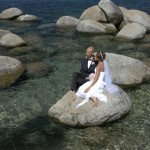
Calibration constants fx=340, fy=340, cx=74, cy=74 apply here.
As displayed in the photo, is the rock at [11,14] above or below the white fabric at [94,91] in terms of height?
below

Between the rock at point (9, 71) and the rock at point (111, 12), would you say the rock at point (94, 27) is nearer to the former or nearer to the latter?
the rock at point (111, 12)

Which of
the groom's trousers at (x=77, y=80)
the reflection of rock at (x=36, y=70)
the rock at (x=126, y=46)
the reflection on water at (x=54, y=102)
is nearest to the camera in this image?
the reflection on water at (x=54, y=102)

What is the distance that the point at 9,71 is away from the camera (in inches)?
683

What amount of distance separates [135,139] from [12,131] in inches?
169

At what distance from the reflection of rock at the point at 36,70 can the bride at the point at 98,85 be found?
4.85m

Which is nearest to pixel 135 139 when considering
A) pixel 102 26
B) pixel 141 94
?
pixel 141 94

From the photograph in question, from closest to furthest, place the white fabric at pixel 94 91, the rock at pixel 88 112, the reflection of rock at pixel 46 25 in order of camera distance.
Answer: the rock at pixel 88 112, the white fabric at pixel 94 91, the reflection of rock at pixel 46 25

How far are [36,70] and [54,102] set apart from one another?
417cm

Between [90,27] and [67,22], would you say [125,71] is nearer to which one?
[90,27]

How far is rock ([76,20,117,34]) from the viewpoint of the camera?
26473 millimetres

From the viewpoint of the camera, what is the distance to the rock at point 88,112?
12.1 m

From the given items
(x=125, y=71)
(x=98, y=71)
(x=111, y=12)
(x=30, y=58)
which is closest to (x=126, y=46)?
(x=111, y=12)

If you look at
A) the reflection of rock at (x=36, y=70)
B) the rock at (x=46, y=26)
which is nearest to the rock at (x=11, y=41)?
the reflection of rock at (x=36, y=70)

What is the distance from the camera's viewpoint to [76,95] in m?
12.9
